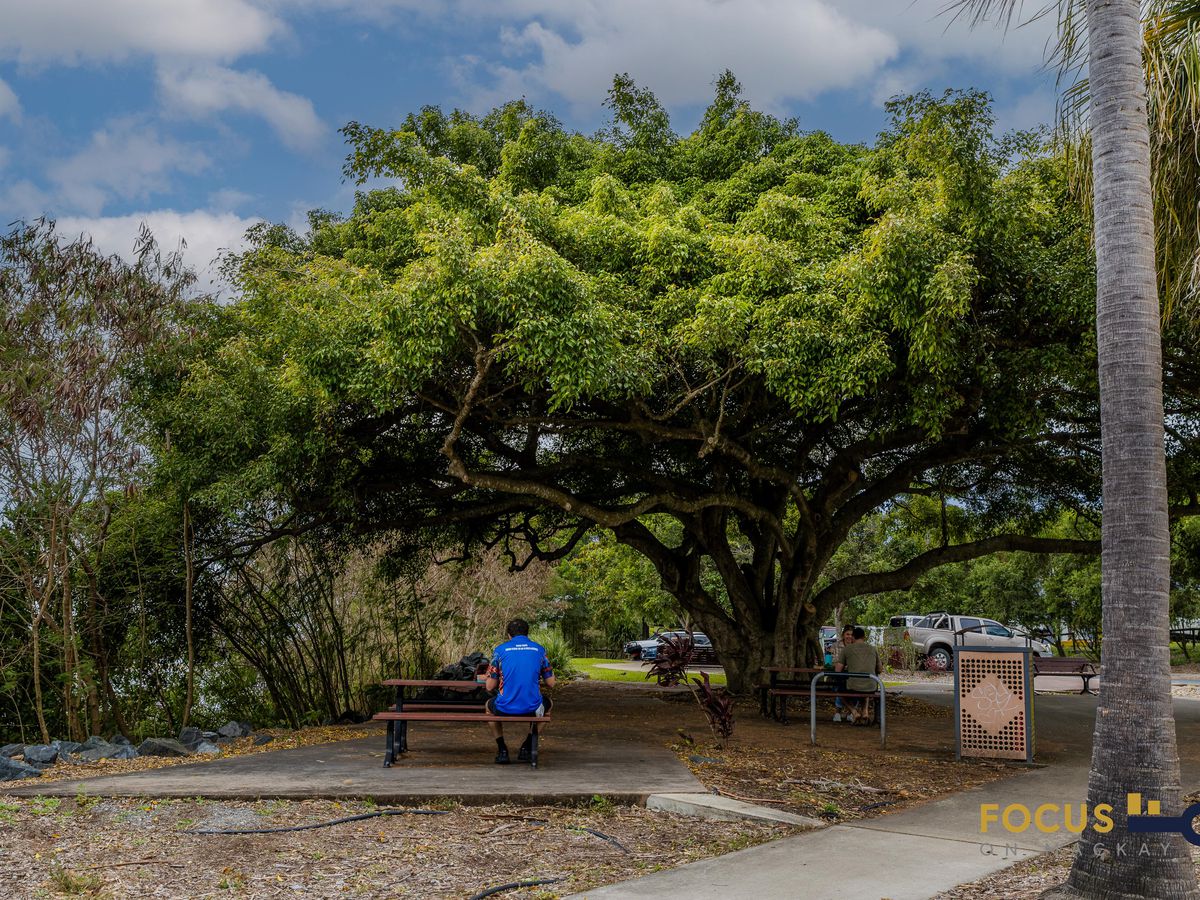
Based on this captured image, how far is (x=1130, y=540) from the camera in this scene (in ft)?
16.5

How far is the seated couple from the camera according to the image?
13500mm

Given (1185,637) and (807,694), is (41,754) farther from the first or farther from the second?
(1185,637)

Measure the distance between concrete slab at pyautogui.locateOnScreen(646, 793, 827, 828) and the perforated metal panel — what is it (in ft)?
12.4

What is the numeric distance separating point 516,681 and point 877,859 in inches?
156

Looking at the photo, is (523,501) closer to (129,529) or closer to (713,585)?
(129,529)

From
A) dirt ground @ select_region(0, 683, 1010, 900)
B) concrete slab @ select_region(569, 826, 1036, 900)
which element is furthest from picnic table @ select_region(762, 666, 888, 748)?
concrete slab @ select_region(569, 826, 1036, 900)

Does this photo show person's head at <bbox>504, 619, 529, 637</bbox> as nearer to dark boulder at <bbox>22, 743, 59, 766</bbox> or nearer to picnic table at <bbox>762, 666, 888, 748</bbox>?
picnic table at <bbox>762, 666, 888, 748</bbox>

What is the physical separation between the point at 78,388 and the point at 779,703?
980 cm

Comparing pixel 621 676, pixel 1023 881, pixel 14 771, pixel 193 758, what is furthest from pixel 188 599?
pixel 621 676

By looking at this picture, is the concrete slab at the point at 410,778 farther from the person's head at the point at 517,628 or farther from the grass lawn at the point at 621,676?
the grass lawn at the point at 621,676

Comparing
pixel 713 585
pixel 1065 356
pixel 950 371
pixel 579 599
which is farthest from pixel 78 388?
pixel 579 599

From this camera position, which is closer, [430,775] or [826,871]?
[826,871]

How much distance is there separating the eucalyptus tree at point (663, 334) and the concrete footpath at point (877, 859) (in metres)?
4.27

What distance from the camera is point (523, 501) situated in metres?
15.9
